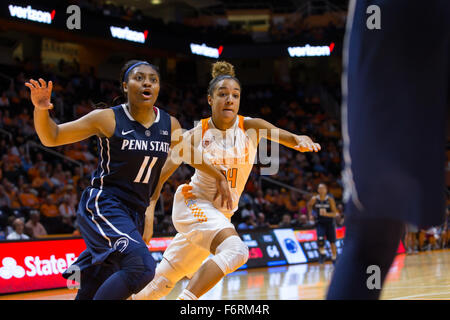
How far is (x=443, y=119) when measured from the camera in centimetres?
172

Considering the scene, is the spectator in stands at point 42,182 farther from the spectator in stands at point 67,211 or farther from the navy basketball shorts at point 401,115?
the navy basketball shorts at point 401,115

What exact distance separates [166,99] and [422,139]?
22788 mm

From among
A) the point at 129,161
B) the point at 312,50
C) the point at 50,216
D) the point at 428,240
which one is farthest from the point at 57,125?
the point at 312,50

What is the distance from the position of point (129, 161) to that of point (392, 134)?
2.65 meters

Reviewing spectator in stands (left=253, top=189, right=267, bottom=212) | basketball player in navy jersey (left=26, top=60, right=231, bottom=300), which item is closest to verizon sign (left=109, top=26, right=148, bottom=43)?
spectator in stands (left=253, top=189, right=267, bottom=212)

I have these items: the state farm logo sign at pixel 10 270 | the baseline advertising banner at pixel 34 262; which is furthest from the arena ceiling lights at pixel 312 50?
the state farm logo sign at pixel 10 270

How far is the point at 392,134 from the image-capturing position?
1.64 m

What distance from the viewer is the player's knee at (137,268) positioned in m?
3.68

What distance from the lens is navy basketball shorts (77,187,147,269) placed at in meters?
3.77

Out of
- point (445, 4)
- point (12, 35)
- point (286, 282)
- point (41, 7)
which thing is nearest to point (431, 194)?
point (445, 4)

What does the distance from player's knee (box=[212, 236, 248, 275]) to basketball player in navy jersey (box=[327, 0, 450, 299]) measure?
2.65m

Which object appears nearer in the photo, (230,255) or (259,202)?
(230,255)

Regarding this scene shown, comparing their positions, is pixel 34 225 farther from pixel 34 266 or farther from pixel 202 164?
pixel 202 164

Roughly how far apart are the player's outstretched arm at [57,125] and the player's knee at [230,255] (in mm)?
1260
